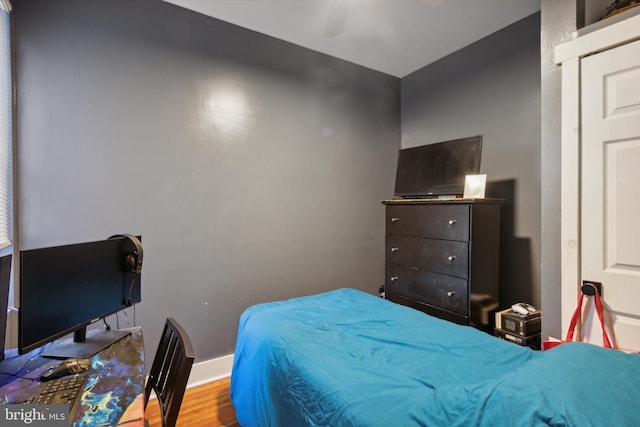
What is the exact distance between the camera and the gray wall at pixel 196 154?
6.23 feet

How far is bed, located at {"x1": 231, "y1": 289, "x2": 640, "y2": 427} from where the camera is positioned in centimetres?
84

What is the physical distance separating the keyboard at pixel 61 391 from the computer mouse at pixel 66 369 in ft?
0.08

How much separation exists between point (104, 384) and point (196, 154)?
170cm

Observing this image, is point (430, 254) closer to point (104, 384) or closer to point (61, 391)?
point (104, 384)

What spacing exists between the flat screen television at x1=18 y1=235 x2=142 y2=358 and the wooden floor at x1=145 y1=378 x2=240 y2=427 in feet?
2.85

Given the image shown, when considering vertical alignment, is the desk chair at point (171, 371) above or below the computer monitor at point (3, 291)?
below

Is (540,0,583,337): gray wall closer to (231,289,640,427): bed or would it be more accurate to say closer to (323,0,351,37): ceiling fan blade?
(231,289,640,427): bed

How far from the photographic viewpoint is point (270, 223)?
2.70m

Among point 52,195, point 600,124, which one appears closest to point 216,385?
point 52,195

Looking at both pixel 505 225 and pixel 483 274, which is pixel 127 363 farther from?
pixel 505 225

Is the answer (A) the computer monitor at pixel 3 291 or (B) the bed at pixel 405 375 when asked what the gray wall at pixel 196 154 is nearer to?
(B) the bed at pixel 405 375

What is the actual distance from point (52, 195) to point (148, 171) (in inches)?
21.9

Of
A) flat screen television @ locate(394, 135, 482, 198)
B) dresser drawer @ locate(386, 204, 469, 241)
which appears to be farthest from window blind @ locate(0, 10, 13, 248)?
flat screen television @ locate(394, 135, 482, 198)

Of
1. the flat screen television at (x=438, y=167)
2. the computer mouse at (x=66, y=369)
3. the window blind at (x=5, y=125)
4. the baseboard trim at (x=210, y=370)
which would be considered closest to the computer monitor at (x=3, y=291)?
the computer mouse at (x=66, y=369)
